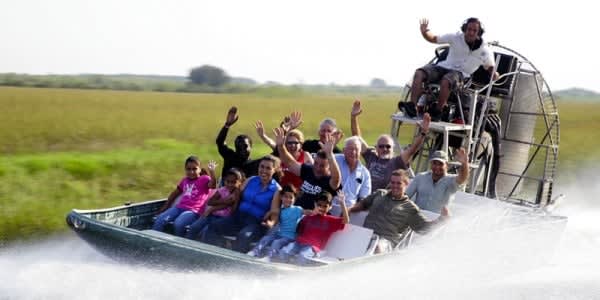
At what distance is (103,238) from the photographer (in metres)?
8.25

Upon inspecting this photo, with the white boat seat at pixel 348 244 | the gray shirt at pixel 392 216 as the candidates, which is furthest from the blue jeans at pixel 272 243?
the gray shirt at pixel 392 216

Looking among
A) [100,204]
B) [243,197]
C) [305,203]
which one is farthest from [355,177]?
[100,204]

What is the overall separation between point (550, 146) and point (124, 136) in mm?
16051

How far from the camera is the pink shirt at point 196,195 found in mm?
9195

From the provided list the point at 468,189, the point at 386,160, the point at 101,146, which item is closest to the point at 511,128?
the point at 468,189

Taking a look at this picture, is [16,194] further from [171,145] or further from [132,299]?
[171,145]

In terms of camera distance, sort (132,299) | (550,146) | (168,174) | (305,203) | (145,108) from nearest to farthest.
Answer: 1. (132,299)
2. (305,203)
3. (550,146)
4. (168,174)
5. (145,108)

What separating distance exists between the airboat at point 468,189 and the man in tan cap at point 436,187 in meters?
0.52

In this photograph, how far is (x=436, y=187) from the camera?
9.08 m

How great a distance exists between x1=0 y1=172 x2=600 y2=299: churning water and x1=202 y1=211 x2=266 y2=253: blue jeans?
0.78 m

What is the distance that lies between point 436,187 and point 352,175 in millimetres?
950

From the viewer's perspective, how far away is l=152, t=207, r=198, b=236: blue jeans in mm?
8922

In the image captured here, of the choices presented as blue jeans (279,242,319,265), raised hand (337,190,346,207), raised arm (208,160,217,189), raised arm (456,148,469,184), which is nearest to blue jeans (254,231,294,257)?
blue jeans (279,242,319,265)

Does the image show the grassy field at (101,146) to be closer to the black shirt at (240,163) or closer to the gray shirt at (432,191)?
the black shirt at (240,163)
